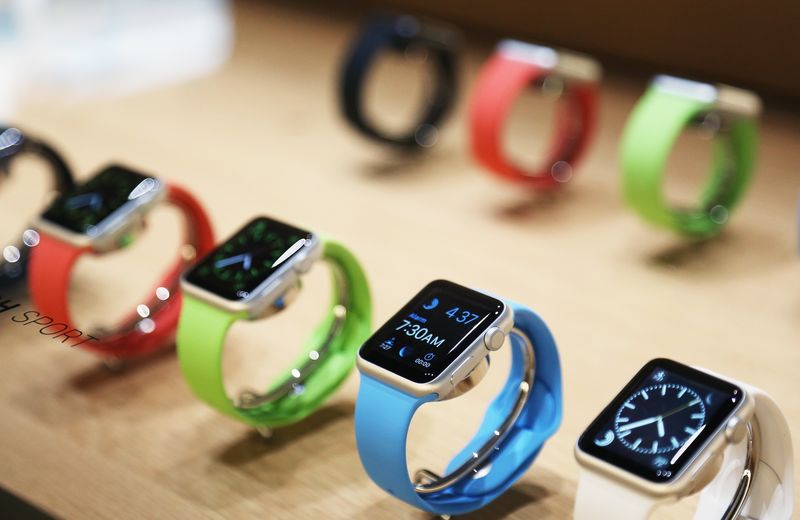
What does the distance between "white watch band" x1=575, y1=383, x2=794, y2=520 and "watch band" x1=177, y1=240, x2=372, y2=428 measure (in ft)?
1.36

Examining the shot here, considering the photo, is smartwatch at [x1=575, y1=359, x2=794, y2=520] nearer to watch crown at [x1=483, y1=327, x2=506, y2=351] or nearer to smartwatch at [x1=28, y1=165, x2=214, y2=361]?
watch crown at [x1=483, y1=327, x2=506, y2=351]

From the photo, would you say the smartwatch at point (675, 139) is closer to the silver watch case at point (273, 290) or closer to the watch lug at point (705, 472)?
the silver watch case at point (273, 290)

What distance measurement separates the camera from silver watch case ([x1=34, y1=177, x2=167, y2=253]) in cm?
121

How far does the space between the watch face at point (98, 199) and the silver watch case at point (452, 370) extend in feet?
1.44

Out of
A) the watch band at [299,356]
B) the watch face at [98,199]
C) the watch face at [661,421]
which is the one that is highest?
the watch face at [661,421]

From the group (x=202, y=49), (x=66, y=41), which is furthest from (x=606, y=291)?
(x=66, y=41)

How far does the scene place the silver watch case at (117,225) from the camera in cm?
121

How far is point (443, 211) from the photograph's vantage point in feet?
5.78

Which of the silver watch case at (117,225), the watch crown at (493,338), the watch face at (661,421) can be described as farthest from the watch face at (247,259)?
the watch face at (661,421)

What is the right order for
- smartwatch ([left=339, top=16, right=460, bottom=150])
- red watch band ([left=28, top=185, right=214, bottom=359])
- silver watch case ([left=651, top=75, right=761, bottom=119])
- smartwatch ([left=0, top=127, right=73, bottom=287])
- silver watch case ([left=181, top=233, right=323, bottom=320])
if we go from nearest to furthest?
silver watch case ([left=181, top=233, right=323, bottom=320]) → red watch band ([left=28, top=185, right=214, bottom=359]) → smartwatch ([left=0, top=127, right=73, bottom=287]) → silver watch case ([left=651, top=75, right=761, bottom=119]) → smartwatch ([left=339, top=16, right=460, bottom=150])

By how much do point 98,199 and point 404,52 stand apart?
0.85 meters

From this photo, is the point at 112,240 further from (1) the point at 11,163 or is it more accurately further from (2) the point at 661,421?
(2) the point at 661,421

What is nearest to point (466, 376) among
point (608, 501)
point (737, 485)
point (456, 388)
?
point (456, 388)

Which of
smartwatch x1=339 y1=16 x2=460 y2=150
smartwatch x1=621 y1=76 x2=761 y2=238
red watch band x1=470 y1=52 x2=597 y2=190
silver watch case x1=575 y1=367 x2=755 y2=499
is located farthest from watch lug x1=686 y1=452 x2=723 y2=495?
smartwatch x1=339 y1=16 x2=460 y2=150
